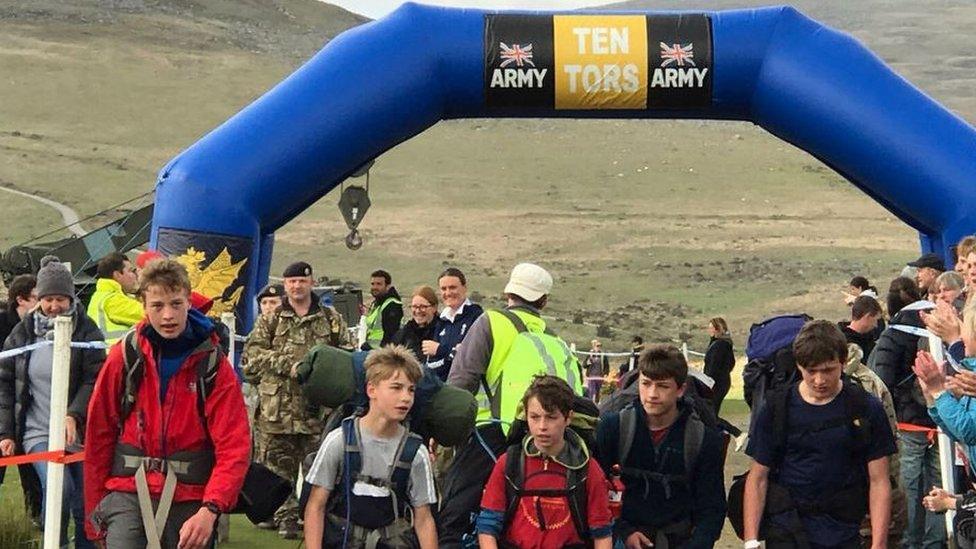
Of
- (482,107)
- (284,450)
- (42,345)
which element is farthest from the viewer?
(482,107)

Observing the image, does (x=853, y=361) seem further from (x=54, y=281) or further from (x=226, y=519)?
(x=226, y=519)

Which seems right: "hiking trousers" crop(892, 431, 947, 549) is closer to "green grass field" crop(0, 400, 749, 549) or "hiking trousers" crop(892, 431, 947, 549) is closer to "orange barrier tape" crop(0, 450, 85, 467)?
"green grass field" crop(0, 400, 749, 549)

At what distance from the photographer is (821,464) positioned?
6570mm

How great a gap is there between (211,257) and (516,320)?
5166 millimetres

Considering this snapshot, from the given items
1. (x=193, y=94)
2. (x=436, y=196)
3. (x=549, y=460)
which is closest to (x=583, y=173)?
(x=436, y=196)

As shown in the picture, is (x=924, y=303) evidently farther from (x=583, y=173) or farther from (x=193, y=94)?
(x=193, y=94)

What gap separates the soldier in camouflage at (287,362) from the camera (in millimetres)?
9742

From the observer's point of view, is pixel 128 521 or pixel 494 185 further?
pixel 494 185

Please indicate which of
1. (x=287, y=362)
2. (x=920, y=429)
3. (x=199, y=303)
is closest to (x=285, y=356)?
(x=287, y=362)

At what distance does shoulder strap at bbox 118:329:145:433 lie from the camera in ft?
19.8

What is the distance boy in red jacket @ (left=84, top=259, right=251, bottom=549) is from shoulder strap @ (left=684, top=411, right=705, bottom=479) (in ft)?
5.68

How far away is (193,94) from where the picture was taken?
8794 cm

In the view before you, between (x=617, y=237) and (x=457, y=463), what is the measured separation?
62241mm

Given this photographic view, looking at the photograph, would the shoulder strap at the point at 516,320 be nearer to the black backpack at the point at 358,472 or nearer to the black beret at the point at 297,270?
the black backpack at the point at 358,472
